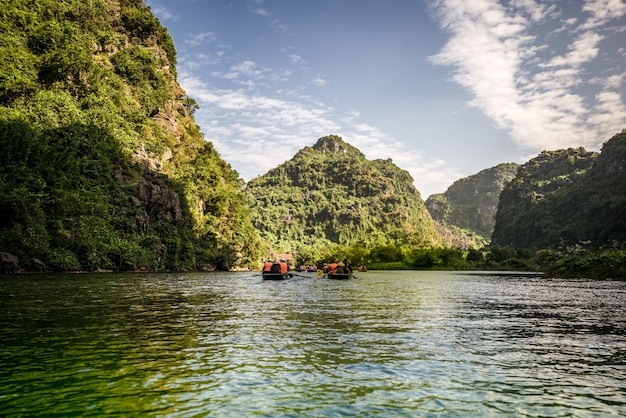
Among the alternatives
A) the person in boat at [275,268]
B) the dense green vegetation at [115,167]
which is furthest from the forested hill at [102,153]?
the person in boat at [275,268]

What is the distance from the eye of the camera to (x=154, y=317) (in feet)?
57.5

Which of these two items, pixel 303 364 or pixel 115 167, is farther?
pixel 115 167

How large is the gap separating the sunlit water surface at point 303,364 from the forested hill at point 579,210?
11775 cm

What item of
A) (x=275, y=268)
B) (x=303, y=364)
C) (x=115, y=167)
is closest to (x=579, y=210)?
(x=275, y=268)

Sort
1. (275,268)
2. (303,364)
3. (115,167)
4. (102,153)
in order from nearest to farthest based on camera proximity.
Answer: (303,364) < (275,268) < (102,153) < (115,167)

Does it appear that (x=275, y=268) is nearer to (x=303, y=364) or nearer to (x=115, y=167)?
(x=115, y=167)

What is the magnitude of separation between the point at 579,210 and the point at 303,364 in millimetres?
176005

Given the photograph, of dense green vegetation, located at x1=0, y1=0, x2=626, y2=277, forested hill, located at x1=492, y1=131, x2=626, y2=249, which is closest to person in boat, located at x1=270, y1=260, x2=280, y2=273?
dense green vegetation, located at x1=0, y1=0, x2=626, y2=277

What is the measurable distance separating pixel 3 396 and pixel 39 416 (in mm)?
1346

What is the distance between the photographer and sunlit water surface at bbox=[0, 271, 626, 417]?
7.38 metres

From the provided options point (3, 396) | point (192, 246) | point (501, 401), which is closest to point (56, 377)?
point (3, 396)

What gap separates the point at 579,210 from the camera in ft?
516

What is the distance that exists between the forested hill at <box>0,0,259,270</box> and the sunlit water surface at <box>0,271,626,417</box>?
42926 millimetres

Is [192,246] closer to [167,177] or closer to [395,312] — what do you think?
[167,177]
